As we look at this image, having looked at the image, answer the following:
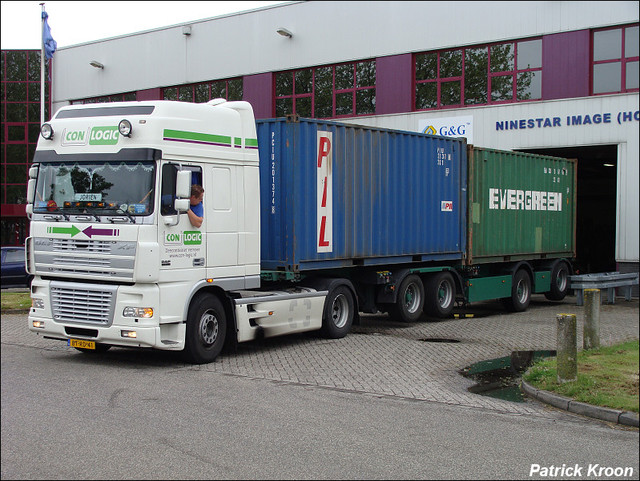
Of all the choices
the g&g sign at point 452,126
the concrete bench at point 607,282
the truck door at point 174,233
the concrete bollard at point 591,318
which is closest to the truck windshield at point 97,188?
the truck door at point 174,233

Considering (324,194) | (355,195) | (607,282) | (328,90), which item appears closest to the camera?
(324,194)

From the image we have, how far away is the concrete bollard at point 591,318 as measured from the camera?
10289mm

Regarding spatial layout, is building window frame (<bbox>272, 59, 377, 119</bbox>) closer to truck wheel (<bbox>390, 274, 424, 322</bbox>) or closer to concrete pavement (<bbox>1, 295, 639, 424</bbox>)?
concrete pavement (<bbox>1, 295, 639, 424</bbox>)

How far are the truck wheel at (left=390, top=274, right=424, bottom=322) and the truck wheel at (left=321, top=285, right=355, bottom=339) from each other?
5.42 ft

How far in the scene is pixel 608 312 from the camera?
1691 centimetres

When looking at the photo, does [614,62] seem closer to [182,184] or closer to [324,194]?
[324,194]

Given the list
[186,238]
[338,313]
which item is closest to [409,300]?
[338,313]

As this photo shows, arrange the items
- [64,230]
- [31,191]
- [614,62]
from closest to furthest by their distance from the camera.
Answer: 1. [64,230]
2. [31,191]
3. [614,62]

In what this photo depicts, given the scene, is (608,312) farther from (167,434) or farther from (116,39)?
(116,39)

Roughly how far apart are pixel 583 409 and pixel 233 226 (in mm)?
5586

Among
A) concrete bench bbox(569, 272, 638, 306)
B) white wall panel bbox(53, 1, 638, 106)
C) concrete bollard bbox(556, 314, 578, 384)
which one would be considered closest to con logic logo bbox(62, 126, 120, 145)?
white wall panel bbox(53, 1, 638, 106)

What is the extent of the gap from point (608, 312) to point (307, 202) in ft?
28.1

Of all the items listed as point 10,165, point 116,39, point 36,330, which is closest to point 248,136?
point 36,330

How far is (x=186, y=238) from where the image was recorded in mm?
10258
